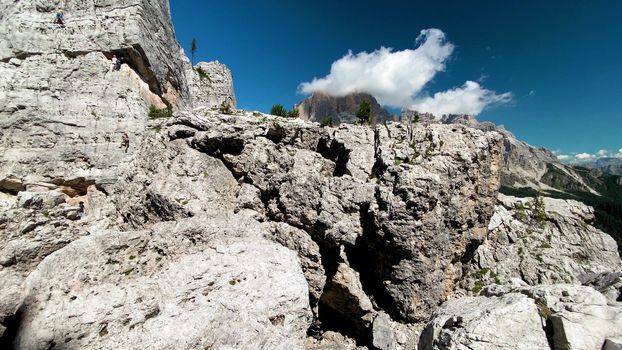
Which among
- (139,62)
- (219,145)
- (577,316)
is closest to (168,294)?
(219,145)

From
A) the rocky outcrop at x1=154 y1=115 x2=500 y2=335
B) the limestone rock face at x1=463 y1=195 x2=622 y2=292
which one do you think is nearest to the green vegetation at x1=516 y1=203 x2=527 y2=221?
the limestone rock face at x1=463 y1=195 x2=622 y2=292

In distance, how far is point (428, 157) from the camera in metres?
26.4

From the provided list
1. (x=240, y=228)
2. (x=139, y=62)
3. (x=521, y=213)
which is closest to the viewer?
(x=240, y=228)

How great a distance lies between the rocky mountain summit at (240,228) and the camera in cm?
1368

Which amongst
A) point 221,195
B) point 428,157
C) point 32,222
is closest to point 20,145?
point 32,222

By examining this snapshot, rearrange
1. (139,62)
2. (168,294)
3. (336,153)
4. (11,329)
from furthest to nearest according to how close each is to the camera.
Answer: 1. (139,62)
2. (336,153)
3. (11,329)
4. (168,294)

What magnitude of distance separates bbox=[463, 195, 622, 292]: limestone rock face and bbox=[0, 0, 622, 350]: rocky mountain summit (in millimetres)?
246

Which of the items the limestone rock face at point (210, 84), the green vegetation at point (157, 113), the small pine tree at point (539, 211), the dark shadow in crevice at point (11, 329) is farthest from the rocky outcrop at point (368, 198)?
the limestone rock face at point (210, 84)

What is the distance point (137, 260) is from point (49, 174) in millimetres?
18078

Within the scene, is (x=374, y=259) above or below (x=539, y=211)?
below

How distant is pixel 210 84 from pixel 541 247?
2391 inches

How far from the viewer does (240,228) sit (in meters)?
21.1

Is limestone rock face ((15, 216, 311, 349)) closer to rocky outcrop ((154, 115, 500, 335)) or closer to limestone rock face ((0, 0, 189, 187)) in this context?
rocky outcrop ((154, 115, 500, 335))

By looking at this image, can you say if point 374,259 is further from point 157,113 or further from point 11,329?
point 157,113
